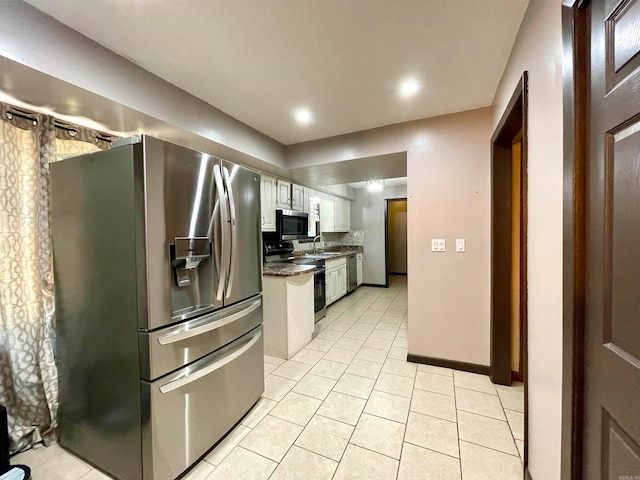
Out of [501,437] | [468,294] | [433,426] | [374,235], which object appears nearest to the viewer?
[501,437]

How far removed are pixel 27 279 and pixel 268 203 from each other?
7.04 ft

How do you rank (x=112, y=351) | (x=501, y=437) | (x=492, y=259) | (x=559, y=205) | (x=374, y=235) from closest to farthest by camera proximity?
1. (x=559, y=205)
2. (x=112, y=351)
3. (x=501, y=437)
4. (x=492, y=259)
5. (x=374, y=235)

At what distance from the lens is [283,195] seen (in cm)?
358

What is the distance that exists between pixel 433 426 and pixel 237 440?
130cm

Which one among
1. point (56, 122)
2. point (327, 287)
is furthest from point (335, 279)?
point (56, 122)

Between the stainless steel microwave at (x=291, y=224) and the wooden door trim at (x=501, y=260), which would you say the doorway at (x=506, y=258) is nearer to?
the wooden door trim at (x=501, y=260)

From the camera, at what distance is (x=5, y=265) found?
4.80ft

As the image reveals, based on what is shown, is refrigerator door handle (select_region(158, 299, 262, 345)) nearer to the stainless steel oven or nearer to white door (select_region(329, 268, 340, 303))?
the stainless steel oven

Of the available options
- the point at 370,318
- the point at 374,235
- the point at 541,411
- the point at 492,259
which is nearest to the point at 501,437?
the point at 541,411

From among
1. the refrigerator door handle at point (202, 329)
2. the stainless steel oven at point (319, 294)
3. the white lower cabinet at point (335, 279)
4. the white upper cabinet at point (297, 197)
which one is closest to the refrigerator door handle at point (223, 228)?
the refrigerator door handle at point (202, 329)

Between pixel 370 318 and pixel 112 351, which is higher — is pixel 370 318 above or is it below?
below

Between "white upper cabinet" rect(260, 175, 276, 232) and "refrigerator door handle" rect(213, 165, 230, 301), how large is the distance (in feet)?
5.18

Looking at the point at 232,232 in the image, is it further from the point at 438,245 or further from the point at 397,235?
the point at 397,235

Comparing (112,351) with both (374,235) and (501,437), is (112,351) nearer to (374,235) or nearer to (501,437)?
(501,437)
